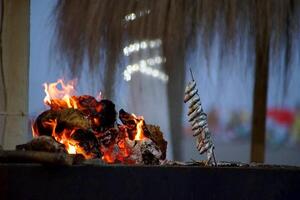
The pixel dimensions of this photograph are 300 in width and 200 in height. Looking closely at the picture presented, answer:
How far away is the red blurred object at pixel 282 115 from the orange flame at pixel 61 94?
29.8 inches

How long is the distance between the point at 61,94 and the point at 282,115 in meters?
0.87

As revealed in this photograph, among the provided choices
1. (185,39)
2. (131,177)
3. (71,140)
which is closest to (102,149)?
(71,140)

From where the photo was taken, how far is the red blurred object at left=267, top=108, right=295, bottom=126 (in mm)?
2409

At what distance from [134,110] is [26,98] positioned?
1.92 feet

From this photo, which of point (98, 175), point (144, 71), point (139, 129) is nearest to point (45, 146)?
point (98, 175)

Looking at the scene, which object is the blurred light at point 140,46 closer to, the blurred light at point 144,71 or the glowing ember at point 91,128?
the blurred light at point 144,71

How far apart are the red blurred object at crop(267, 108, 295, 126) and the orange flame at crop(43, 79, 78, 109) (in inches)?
29.8

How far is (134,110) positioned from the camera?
2365mm

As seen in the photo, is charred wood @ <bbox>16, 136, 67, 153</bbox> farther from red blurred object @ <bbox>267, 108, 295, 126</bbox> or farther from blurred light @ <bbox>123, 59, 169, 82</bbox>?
red blurred object @ <bbox>267, 108, 295, 126</bbox>

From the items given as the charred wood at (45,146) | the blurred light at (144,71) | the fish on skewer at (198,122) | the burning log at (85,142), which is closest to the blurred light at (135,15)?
the blurred light at (144,71)

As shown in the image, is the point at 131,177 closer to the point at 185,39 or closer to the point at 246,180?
the point at 246,180

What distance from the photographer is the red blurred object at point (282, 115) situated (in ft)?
7.90

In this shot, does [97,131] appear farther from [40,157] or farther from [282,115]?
[282,115]

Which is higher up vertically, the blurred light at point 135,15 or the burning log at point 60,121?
the blurred light at point 135,15
